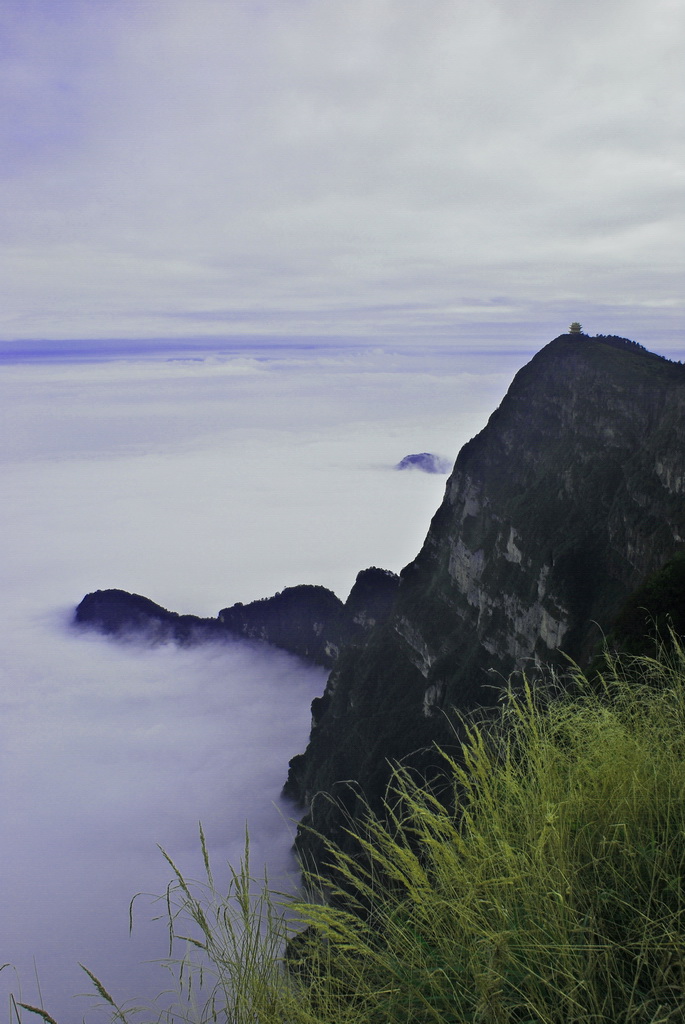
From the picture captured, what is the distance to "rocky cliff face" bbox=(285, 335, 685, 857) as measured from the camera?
6106cm

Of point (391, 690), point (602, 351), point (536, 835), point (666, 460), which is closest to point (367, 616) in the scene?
point (391, 690)

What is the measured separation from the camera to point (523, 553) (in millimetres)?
76688

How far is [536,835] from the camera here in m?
5.34

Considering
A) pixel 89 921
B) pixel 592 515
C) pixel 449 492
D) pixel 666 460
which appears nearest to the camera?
pixel 666 460

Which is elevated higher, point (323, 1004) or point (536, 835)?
point (536, 835)

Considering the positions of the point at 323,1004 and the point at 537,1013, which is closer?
the point at 537,1013

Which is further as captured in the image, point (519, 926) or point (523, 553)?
point (523, 553)

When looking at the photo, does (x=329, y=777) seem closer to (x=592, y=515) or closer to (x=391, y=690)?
(x=391, y=690)

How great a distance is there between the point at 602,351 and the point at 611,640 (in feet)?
221

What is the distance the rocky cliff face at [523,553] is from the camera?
200 feet

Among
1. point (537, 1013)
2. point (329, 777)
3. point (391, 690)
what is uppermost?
point (537, 1013)

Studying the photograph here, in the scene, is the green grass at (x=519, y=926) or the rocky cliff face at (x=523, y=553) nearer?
the green grass at (x=519, y=926)

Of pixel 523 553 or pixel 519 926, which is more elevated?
pixel 519 926

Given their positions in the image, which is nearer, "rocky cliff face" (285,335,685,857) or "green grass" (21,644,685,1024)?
"green grass" (21,644,685,1024)
